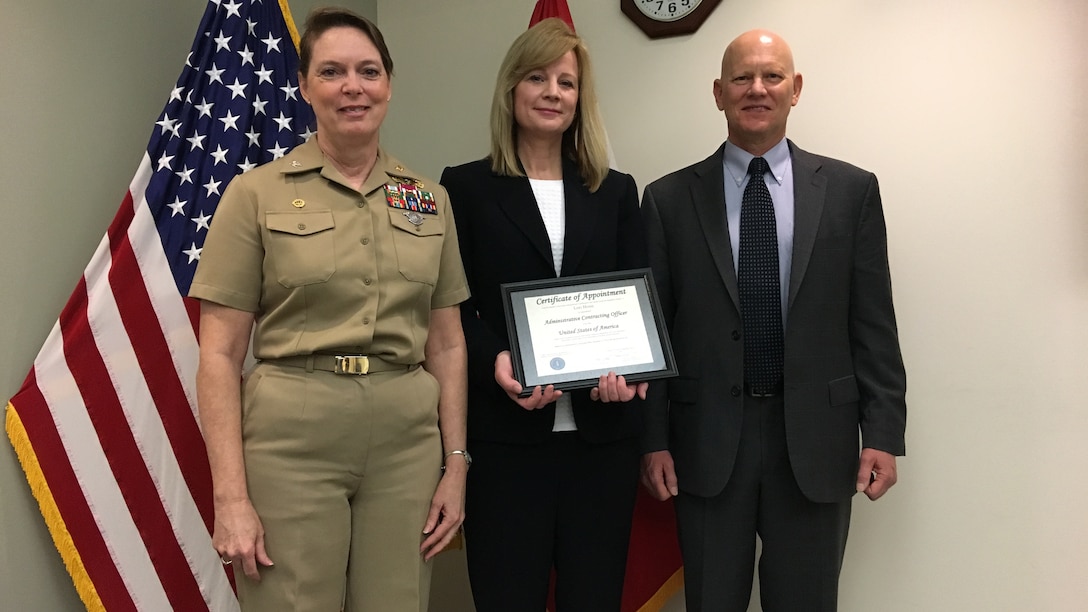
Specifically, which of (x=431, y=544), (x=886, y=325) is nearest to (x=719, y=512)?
(x=886, y=325)

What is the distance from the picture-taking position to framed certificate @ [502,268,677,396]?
59.9 inches

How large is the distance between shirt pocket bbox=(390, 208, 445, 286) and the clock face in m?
1.41

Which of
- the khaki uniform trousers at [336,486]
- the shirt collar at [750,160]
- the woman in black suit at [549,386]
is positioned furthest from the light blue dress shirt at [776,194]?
the khaki uniform trousers at [336,486]

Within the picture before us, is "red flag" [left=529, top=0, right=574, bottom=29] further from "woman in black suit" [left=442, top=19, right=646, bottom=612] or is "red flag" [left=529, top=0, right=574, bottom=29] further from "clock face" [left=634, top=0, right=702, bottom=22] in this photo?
"woman in black suit" [left=442, top=19, right=646, bottom=612]

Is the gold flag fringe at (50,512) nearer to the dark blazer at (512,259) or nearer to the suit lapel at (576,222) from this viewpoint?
the dark blazer at (512,259)

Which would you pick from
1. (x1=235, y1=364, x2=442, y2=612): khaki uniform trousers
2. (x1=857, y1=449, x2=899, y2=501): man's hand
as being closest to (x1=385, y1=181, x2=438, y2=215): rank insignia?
(x1=235, y1=364, x2=442, y2=612): khaki uniform trousers

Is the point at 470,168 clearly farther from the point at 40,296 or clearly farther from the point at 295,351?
the point at 40,296

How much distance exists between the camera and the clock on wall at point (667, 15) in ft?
7.93

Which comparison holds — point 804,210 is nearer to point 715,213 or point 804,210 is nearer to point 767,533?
point 715,213

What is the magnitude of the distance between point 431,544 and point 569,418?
1.31 feet

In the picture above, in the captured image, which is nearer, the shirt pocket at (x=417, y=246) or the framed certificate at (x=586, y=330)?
the shirt pocket at (x=417, y=246)

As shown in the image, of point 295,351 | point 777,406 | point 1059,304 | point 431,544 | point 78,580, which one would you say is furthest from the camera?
point 1059,304

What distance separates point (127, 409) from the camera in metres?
1.68

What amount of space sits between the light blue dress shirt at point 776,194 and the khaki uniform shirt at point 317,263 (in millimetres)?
795
